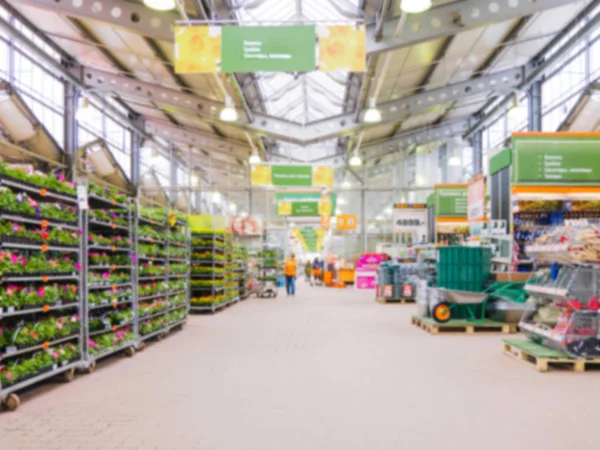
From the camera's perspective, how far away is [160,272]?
9.16 metres

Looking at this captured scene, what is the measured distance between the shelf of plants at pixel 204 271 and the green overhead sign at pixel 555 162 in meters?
7.11

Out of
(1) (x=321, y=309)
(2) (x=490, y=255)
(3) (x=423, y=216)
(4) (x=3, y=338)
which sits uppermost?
(3) (x=423, y=216)

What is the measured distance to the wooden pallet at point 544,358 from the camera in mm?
6324

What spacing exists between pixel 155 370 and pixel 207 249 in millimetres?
7089

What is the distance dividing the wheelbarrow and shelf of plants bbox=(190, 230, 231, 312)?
5694 millimetres

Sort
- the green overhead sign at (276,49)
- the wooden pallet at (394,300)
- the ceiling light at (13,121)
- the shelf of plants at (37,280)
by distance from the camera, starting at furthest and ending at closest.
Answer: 1. the wooden pallet at (394,300)
2. the ceiling light at (13,121)
3. the green overhead sign at (276,49)
4. the shelf of plants at (37,280)

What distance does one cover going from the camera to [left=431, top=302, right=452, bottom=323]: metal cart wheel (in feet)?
32.1

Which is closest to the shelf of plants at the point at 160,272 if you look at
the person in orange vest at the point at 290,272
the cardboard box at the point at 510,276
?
the cardboard box at the point at 510,276

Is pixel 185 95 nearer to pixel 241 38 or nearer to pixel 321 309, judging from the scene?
pixel 321 309

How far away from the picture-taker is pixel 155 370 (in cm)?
652

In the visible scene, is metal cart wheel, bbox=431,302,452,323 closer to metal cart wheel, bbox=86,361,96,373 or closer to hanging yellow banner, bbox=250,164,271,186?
metal cart wheel, bbox=86,361,96,373

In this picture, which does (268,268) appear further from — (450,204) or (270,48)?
(270,48)

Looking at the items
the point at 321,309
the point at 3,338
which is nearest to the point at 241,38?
the point at 3,338

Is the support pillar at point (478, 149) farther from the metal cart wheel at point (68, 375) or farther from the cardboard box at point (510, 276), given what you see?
the metal cart wheel at point (68, 375)
